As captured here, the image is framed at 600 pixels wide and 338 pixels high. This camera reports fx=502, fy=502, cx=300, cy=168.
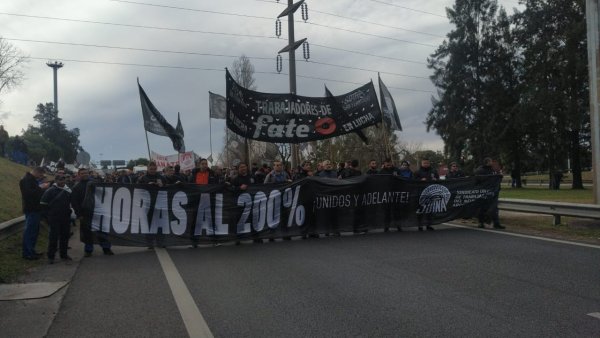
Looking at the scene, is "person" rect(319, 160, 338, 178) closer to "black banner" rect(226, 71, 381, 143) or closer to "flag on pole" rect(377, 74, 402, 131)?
"black banner" rect(226, 71, 381, 143)

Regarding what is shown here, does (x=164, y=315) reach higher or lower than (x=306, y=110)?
lower

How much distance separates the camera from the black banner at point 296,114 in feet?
45.6

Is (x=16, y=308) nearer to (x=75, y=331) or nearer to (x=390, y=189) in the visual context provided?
(x=75, y=331)

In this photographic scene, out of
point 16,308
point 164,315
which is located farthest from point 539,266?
point 16,308

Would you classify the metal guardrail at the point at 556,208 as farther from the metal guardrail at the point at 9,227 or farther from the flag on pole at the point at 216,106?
the metal guardrail at the point at 9,227

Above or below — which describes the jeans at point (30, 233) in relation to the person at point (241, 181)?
below

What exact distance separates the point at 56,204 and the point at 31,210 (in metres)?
0.47

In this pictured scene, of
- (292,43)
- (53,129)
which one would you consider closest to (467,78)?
(292,43)

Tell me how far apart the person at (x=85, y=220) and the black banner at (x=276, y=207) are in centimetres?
12

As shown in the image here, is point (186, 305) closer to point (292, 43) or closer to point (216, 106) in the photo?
point (216, 106)

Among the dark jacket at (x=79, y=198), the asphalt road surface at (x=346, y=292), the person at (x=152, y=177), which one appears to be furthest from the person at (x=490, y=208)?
the dark jacket at (x=79, y=198)

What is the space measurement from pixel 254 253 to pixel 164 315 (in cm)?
396

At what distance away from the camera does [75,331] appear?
4.74 m

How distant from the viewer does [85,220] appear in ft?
→ 31.6
